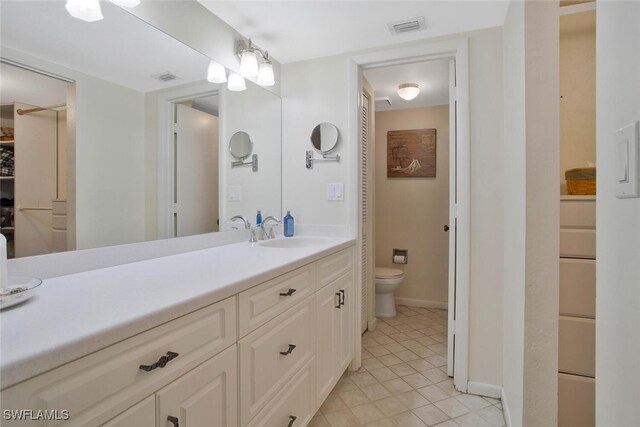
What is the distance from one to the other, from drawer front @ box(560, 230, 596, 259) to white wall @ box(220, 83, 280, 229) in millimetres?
1688

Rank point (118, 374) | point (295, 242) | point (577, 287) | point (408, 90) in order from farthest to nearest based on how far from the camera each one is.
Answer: point (408, 90) < point (295, 242) < point (577, 287) < point (118, 374)

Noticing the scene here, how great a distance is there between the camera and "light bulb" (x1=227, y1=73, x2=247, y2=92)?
1.95 metres

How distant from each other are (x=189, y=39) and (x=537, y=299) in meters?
2.00

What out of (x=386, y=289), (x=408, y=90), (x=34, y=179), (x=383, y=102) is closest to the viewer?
(x=34, y=179)

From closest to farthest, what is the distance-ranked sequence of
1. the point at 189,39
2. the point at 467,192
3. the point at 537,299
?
the point at 537,299 < the point at 189,39 < the point at 467,192

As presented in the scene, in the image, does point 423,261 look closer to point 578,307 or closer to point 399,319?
point 399,319

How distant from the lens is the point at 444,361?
235 cm

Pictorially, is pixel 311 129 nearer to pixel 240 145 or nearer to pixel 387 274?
pixel 240 145

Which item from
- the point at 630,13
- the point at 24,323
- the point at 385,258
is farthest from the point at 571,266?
the point at 385,258

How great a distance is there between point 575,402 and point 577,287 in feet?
1.71

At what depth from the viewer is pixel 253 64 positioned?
6.46 ft

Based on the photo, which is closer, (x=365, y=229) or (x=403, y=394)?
(x=403, y=394)

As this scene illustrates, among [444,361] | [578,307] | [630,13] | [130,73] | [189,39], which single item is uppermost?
[189,39]

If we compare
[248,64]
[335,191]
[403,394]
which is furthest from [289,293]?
[248,64]
